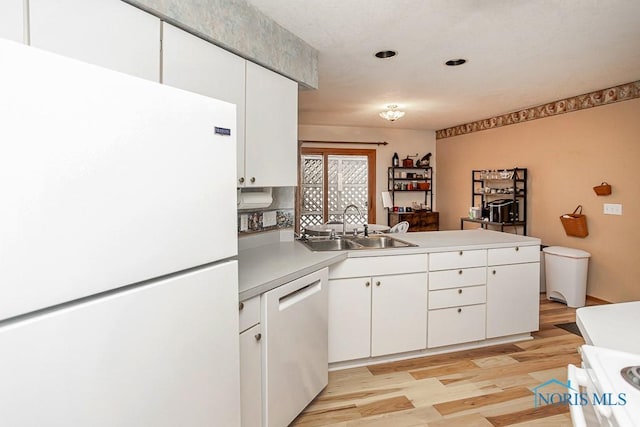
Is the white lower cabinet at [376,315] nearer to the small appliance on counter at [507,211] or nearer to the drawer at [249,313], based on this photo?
the drawer at [249,313]

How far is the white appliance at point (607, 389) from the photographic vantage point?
0.64 metres

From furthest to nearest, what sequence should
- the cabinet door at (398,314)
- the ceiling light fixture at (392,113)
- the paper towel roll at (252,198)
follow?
the ceiling light fixture at (392,113) → the cabinet door at (398,314) → the paper towel roll at (252,198)

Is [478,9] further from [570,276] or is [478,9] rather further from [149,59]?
[570,276]

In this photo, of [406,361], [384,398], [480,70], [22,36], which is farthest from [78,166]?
[480,70]

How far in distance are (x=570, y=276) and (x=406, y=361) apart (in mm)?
2487

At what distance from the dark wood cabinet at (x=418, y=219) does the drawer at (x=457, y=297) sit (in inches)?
155

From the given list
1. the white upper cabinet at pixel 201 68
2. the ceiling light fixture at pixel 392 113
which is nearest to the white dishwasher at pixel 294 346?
the white upper cabinet at pixel 201 68

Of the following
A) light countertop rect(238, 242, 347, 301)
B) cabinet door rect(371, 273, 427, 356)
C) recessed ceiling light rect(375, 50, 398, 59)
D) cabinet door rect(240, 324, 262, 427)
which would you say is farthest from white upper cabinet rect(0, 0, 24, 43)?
recessed ceiling light rect(375, 50, 398, 59)

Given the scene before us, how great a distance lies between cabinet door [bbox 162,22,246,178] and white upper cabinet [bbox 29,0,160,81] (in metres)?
0.07

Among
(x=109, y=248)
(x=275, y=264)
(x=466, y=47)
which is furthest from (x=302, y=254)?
(x=466, y=47)

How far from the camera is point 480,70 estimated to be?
138 inches

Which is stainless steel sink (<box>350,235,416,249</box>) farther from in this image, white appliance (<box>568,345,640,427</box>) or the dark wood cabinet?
the dark wood cabinet

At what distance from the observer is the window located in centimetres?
675

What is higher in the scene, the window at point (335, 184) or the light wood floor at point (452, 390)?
the window at point (335, 184)
